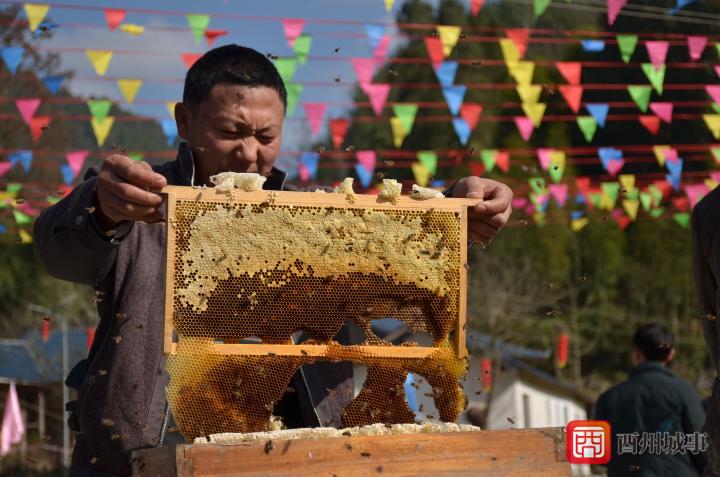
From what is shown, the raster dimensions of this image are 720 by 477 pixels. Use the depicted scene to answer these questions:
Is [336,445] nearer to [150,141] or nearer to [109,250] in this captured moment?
[109,250]

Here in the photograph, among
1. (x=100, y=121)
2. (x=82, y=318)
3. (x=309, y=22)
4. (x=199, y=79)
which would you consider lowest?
(x=82, y=318)

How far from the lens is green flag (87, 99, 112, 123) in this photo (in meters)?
7.83

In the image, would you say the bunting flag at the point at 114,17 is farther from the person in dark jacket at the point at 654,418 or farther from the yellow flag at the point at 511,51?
the person in dark jacket at the point at 654,418

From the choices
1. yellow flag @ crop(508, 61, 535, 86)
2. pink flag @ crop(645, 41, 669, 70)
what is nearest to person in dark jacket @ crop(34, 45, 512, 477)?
yellow flag @ crop(508, 61, 535, 86)

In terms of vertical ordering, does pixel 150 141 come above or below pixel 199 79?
above

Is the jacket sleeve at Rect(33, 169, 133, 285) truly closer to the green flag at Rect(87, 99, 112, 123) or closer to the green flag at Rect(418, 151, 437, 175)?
the green flag at Rect(87, 99, 112, 123)

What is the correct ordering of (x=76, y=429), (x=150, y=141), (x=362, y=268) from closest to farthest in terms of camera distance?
1. (x=362, y=268)
2. (x=76, y=429)
3. (x=150, y=141)

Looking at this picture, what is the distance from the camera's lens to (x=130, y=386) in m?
2.89

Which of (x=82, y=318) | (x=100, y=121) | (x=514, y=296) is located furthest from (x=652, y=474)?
(x=82, y=318)

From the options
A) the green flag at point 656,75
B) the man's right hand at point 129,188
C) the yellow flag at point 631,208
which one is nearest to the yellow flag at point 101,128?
the green flag at point 656,75

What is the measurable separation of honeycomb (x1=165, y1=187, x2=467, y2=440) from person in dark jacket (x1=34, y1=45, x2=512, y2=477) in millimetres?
160

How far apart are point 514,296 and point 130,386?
3266 cm

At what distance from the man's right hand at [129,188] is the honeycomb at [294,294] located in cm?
7

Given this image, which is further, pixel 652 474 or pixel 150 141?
pixel 150 141
